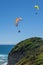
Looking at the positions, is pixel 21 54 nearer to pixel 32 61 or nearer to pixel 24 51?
pixel 24 51

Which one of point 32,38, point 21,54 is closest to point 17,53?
point 21,54

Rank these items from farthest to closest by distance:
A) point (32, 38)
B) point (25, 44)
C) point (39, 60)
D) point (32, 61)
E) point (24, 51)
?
1. point (32, 38)
2. point (25, 44)
3. point (24, 51)
4. point (32, 61)
5. point (39, 60)

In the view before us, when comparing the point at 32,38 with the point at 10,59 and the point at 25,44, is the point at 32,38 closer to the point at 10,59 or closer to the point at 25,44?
the point at 25,44

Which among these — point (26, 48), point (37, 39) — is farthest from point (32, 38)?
point (26, 48)

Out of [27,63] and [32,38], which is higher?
[32,38]

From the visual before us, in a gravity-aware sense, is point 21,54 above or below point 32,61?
above

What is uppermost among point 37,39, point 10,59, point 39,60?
point 37,39

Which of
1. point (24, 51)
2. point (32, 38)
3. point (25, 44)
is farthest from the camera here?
point (32, 38)

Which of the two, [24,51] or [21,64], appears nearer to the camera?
[21,64]

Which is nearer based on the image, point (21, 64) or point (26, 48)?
point (21, 64)
